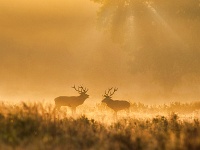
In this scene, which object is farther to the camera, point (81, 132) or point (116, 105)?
point (116, 105)

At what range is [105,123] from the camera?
18578 millimetres

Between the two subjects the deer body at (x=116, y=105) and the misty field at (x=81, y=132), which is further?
the deer body at (x=116, y=105)

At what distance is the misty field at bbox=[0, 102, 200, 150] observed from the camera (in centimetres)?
1417

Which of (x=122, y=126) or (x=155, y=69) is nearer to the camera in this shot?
(x=122, y=126)

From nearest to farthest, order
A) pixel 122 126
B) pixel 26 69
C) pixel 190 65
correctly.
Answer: pixel 122 126, pixel 190 65, pixel 26 69

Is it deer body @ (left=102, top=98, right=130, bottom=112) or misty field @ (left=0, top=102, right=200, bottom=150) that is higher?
deer body @ (left=102, top=98, right=130, bottom=112)

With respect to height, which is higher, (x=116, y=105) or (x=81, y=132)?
(x=116, y=105)

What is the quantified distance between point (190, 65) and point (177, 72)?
1.82 m

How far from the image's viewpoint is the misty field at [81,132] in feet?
46.5

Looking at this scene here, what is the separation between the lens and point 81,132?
1573 centimetres

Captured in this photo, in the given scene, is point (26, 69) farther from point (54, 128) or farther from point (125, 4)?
point (54, 128)

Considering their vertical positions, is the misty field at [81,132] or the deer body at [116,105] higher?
the deer body at [116,105]

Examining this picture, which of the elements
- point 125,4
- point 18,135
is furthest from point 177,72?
point 18,135

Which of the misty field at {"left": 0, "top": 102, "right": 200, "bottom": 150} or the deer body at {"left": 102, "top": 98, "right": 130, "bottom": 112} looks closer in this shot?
the misty field at {"left": 0, "top": 102, "right": 200, "bottom": 150}
